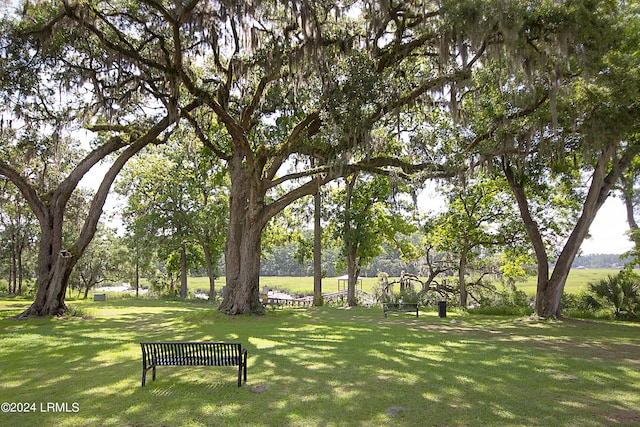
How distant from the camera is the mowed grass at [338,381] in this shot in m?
5.16

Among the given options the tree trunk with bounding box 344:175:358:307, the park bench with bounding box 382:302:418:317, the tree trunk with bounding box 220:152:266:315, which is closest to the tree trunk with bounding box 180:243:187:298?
the tree trunk with bounding box 344:175:358:307

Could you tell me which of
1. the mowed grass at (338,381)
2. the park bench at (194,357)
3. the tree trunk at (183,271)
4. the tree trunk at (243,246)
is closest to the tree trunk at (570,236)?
the mowed grass at (338,381)

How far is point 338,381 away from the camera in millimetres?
6789

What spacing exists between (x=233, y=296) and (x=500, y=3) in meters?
14.0

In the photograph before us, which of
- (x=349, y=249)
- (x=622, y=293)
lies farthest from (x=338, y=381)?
(x=349, y=249)

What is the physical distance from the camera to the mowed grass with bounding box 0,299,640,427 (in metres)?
5.16

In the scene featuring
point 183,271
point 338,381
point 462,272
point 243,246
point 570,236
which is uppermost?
point 570,236

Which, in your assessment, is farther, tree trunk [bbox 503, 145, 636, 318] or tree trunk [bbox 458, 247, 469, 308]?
tree trunk [bbox 458, 247, 469, 308]

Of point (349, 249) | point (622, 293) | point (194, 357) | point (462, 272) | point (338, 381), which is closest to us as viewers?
point (194, 357)

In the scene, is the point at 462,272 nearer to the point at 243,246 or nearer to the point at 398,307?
the point at 398,307

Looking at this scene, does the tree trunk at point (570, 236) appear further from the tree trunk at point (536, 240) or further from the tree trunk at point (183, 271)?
the tree trunk at point (183, 271)

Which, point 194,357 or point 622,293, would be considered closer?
point 194,357

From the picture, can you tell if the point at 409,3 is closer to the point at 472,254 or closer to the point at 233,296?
the point at 233,296

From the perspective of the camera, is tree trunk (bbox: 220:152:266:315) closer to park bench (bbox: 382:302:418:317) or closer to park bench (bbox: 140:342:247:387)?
park bench (bbox: 382:302:418:317)
